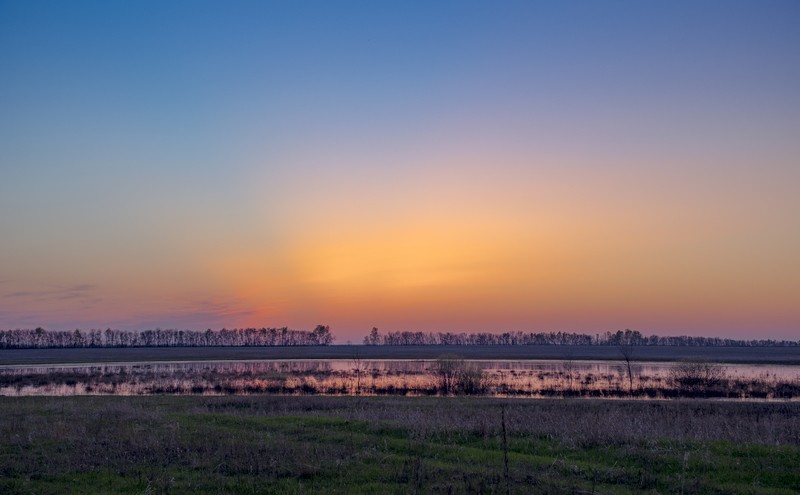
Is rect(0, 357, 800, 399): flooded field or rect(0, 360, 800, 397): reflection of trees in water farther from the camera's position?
rect(0, 360, 800, 397): reflection of trees in water

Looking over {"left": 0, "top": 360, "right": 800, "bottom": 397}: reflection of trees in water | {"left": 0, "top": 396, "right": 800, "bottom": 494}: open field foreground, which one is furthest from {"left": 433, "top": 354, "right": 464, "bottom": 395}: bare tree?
{"left": 0, "top": 396, "right": 800, "bottom": 494}: open field foreground

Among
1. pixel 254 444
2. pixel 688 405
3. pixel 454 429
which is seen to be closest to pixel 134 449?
pixel 254 444

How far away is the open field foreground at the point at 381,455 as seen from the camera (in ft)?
46.1

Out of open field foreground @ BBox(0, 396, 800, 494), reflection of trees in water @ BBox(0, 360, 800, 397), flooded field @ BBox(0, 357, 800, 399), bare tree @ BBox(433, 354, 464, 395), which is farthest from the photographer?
bare tree @ BBox(433, 354, 464, 395)

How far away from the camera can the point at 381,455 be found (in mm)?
17266

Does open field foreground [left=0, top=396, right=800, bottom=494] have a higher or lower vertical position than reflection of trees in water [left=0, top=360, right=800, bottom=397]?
higher

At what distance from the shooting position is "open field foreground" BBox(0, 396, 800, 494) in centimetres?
1405

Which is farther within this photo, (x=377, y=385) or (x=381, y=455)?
(x=377, y=385)

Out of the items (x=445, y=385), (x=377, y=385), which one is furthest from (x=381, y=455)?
(x=377, y=385)

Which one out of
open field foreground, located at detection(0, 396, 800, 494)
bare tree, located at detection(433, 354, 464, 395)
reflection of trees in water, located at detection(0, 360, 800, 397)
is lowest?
reflection of trees in water, located at detection(0, 360, 800, 397)

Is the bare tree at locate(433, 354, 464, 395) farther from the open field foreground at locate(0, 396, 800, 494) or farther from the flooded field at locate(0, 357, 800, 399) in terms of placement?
the open field foreground at locate(0, 396, 800, 494)

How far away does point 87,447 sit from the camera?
18156mm

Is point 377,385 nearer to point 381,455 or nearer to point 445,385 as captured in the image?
point 445,385

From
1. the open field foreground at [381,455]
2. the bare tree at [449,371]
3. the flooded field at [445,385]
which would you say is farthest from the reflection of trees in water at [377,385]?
the open field foreground at [381,455]
